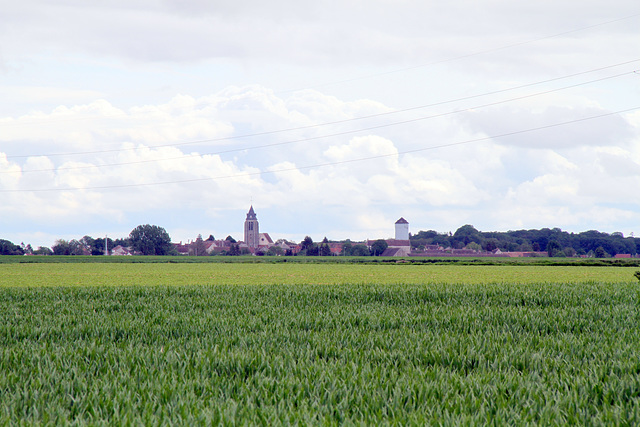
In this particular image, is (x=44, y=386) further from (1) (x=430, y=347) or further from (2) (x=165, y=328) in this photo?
(1) (x=430, y=347)

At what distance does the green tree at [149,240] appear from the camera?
563ft

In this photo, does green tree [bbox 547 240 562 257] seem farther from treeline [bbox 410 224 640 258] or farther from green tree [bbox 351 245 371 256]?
green tree [bbox 351 245 371 256]

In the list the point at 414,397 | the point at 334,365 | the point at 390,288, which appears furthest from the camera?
the point at 390,288

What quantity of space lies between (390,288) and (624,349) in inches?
379

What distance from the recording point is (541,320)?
1020 cm

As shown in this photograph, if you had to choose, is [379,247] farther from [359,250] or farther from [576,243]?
[576,243]

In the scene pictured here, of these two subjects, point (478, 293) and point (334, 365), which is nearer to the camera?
point (334, 365)

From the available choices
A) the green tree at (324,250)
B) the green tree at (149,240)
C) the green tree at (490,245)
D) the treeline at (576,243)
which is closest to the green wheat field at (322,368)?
the green tree at (324,250)

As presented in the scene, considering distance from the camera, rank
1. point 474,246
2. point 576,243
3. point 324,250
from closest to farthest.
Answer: point 324,250 < point 576,243 < point 474,246

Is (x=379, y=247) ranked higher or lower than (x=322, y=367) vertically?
higher

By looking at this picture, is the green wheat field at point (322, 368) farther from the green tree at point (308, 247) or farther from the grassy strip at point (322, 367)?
the green tree at point (308, 247)

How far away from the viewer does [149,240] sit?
17225 cm

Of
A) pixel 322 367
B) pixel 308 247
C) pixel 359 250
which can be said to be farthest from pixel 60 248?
pixel 322 367

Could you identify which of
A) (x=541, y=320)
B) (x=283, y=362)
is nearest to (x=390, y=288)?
(x=541, y=320)
